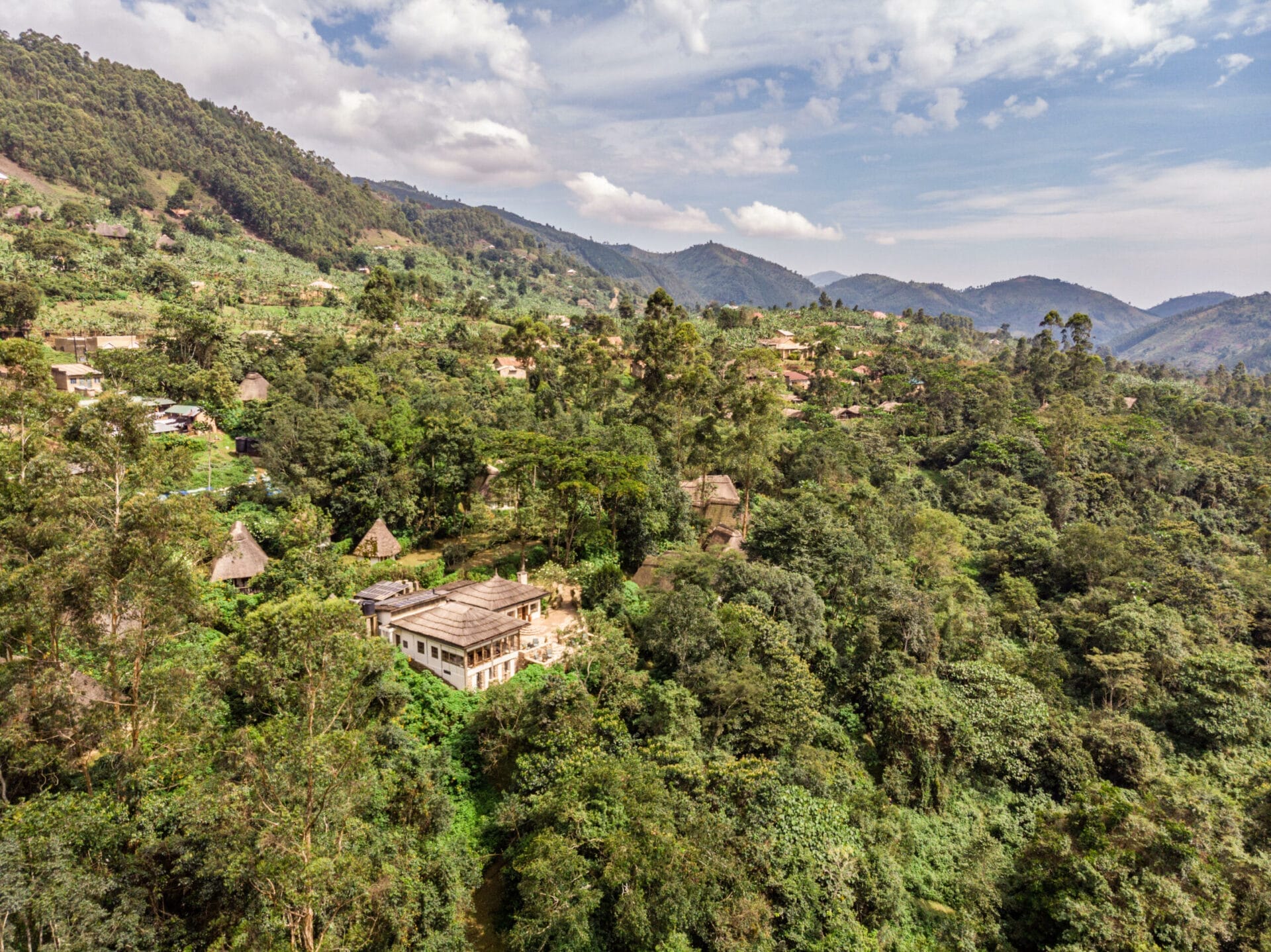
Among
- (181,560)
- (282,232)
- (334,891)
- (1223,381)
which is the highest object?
(282,232)

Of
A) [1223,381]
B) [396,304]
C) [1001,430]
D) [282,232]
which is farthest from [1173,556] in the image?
[282,232]

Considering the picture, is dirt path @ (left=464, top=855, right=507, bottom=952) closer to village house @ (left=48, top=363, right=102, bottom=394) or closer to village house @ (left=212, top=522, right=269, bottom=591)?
village house @ (left=212, top=522, right=269, bottom=591)

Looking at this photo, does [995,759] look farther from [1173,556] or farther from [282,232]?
[282,232]

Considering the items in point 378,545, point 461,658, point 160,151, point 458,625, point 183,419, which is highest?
point 160,151

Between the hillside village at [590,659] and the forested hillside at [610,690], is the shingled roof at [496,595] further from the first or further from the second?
the forested hillside at [610,690]

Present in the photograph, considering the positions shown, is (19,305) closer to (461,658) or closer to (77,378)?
(77,378)

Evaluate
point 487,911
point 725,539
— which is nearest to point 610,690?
point 487,911
